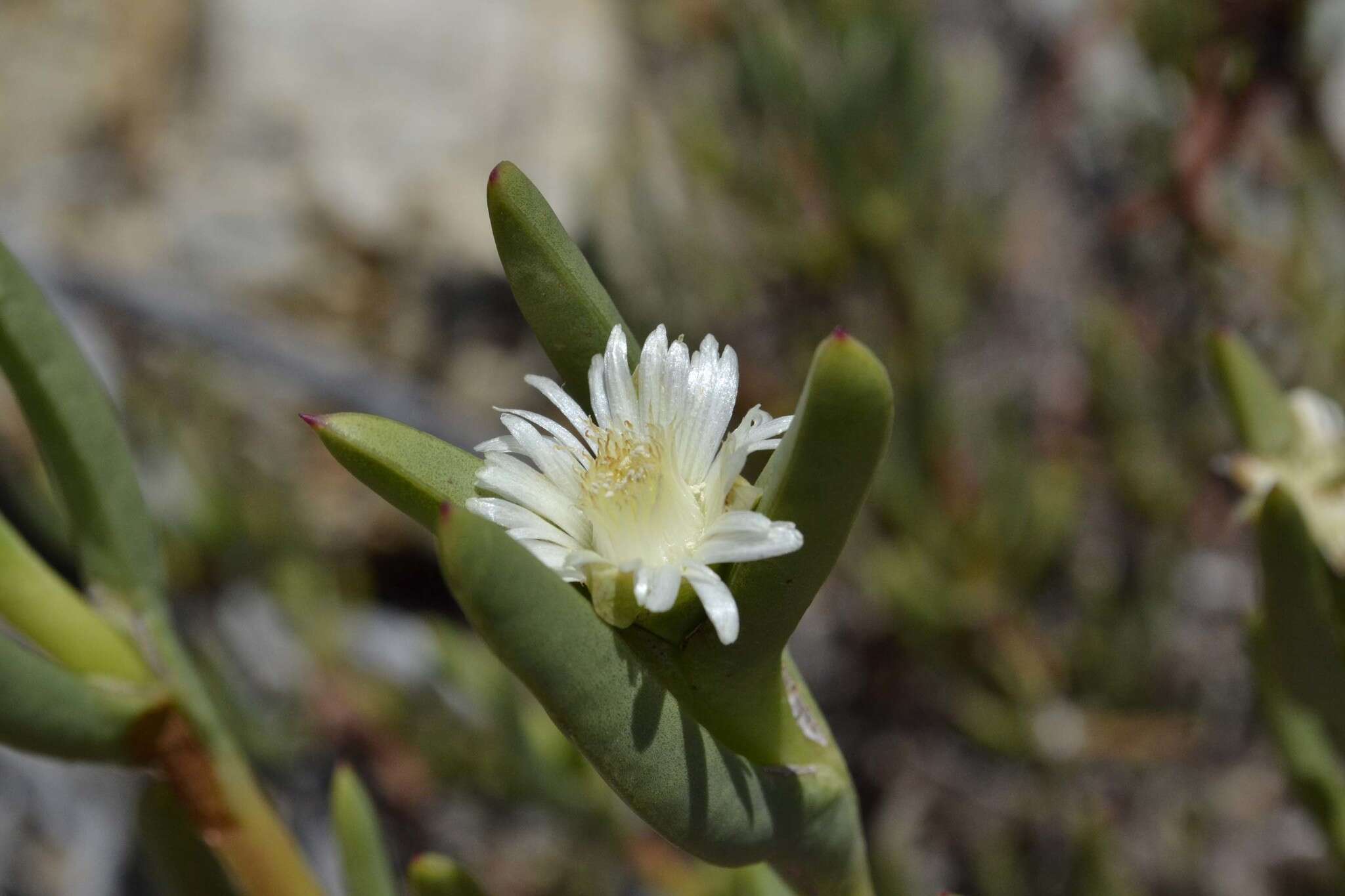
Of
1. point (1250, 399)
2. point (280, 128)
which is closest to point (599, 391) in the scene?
point (1250, 399)

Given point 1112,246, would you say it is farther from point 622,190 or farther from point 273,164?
point 273,164

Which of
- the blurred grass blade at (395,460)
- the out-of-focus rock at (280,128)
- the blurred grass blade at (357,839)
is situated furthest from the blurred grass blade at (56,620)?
the out-of-focus rock at (280,128)

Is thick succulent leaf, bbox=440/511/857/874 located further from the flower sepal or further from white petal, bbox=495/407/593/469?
white petal, bbox=495/407/593/469

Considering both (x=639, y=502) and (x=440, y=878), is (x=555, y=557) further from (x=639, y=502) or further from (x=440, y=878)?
(x=440, y=878)

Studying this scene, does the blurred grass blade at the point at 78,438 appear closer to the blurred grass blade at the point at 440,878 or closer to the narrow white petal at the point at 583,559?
the blurred grass blade at the point at 440,878

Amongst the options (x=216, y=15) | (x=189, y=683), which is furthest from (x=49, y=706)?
(x=216, y=15)

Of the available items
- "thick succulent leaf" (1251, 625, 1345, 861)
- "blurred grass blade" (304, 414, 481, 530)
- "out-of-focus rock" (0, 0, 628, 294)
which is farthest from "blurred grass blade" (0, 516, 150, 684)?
"out-of-focus rock" (0, 0, 628, 294)
